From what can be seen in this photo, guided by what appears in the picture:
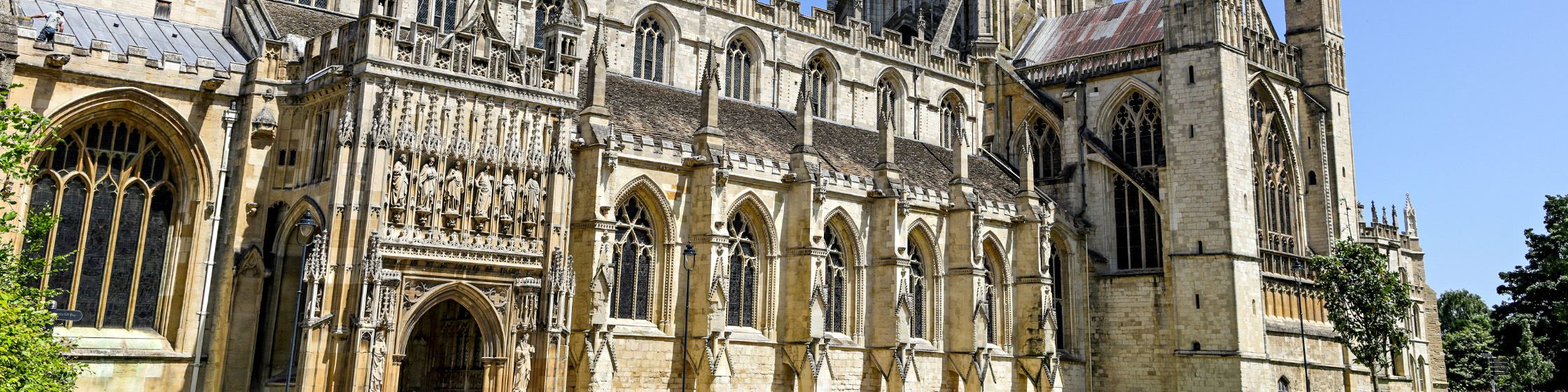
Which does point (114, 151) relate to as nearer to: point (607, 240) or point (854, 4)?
point (607, 240)

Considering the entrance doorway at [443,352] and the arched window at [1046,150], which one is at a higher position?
the arched window at [1046,150]

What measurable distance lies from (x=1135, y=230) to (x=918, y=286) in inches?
352

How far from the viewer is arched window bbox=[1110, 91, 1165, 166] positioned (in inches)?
1613

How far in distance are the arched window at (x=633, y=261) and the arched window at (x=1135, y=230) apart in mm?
18157

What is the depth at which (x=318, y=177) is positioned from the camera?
22.4 meters

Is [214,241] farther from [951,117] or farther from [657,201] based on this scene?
[951,117]

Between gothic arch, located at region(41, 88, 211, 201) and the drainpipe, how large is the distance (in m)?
0.25

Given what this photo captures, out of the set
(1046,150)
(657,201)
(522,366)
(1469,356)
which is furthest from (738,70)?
(1469,356)

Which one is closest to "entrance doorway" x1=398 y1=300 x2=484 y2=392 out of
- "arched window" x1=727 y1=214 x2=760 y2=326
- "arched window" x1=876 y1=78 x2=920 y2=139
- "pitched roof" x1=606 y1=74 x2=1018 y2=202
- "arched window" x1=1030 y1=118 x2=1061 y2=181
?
"pitched roof" x1=606 y1=74 x2=1018 y2=202

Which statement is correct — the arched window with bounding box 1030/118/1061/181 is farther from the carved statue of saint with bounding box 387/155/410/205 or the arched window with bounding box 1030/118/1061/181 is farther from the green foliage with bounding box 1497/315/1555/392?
the green foliage with bounding box 1497/315/1555/392

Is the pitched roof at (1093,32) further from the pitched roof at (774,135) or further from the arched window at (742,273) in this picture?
the arched window at (742,273)

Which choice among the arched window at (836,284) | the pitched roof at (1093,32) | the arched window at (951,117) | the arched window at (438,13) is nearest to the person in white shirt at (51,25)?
the arched window at (438,13)

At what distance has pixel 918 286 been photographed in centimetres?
3562

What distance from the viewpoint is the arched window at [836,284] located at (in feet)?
108
